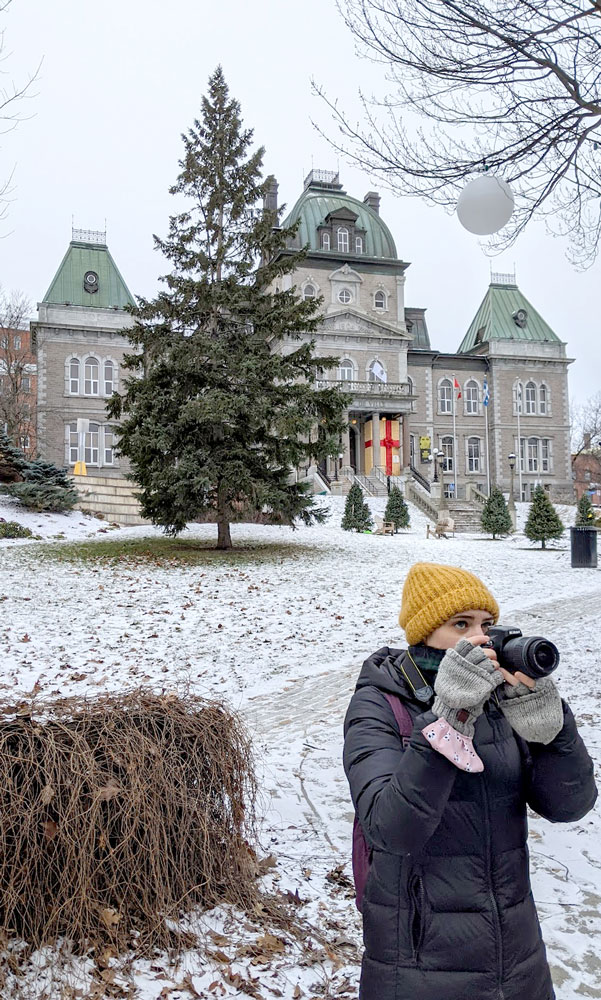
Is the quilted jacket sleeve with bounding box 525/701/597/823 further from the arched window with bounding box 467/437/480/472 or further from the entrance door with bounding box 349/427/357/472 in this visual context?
the arched window with bounding box 467/437/480/472

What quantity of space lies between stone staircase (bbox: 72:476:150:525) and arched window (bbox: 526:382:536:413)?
31.1 metres

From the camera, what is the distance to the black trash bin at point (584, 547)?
18.8m

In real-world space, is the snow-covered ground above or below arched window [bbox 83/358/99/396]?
below

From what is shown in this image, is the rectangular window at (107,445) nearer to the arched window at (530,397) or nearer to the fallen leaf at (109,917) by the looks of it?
the arched window at (530,397)

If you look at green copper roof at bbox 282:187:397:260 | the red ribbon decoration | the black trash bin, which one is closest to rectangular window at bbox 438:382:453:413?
the red ribbon decoration

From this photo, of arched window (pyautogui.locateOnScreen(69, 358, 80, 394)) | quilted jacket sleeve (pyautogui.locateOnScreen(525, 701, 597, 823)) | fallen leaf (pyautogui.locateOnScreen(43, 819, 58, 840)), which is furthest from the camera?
arched window (pyautogui.locateOnScreen(69, 358, 80, 394))

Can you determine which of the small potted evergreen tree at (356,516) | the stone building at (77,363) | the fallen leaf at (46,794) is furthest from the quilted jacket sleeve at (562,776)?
the stone building at (77,363)

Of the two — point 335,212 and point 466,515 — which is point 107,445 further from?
point 466,515

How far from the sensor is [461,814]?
5.80 ft

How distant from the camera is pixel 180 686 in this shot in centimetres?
724

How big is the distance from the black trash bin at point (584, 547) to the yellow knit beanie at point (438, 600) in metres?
18.2

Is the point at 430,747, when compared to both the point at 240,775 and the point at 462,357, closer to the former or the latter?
the point at 240,775

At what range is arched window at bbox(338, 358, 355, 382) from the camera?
4388cm

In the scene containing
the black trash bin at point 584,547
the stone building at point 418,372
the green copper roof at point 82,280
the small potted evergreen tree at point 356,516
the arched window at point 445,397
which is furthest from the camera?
the arched window at point 445,397
